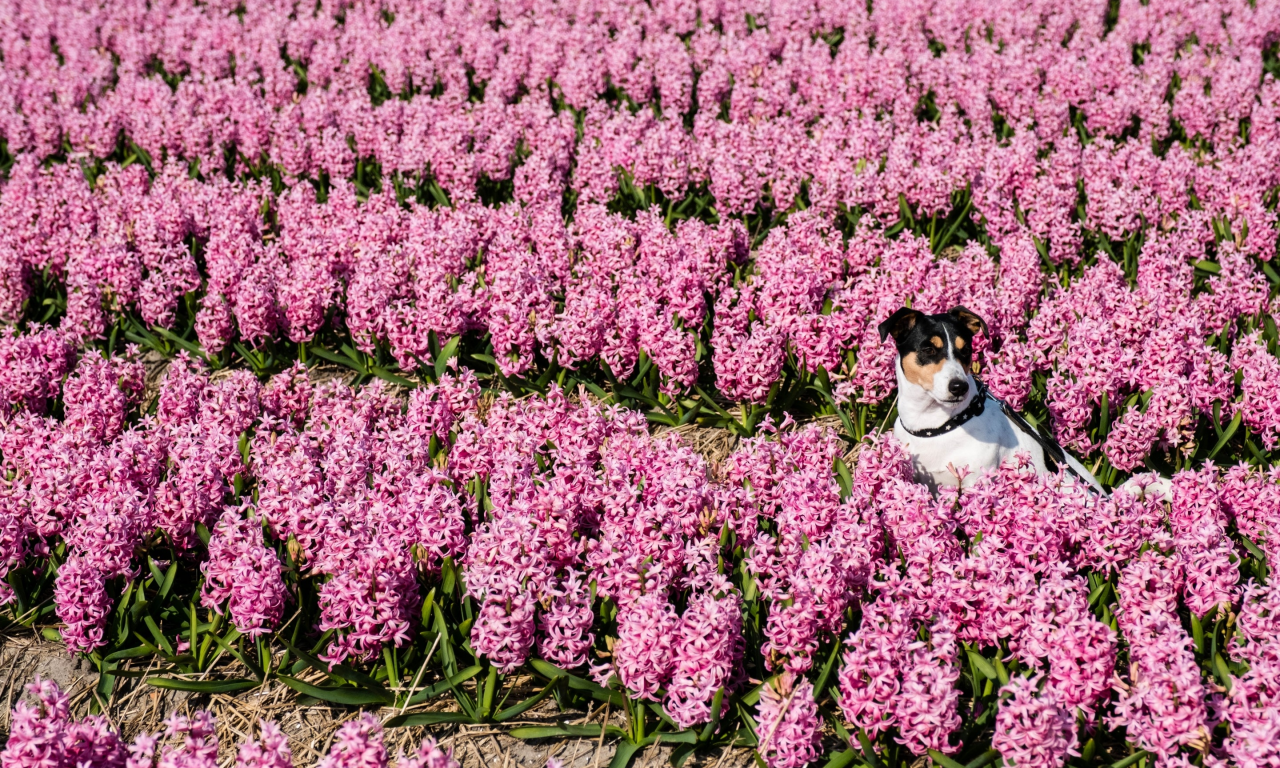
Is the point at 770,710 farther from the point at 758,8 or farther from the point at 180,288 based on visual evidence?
the point at 758,8

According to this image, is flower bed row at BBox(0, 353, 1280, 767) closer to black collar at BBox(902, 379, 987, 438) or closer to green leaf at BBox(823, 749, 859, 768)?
green leaf at BBox(823, 749, 859, 768)

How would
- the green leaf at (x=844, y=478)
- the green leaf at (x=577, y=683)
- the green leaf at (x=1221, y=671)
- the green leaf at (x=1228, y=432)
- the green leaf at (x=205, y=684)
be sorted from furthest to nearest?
the green leaf at (x=1228, y=432), the green leaf at (x=844, y=478), the green leaf at (x=205, y=684), the green leaf at (x=577, y=683), the green leaf at (x=1221, y=671)

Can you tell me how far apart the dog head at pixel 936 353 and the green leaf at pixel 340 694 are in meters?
3.08

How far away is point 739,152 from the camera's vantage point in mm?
9281

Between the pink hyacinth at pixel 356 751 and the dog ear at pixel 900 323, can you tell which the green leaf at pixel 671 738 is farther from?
the dog ear at pixel 900 323

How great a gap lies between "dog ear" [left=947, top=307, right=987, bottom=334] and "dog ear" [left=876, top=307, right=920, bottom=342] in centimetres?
20

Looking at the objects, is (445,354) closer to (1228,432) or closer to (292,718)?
(292,718)

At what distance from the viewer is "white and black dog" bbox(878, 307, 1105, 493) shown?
16.7ft

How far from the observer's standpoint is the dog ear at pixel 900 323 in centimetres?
530

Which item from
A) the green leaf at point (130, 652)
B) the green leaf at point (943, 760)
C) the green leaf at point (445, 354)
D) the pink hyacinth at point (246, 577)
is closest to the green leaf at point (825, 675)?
the green leaf at point (943, 760)

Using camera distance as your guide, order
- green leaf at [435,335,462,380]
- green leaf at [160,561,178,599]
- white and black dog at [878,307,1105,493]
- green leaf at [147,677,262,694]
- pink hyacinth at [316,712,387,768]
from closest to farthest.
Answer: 1. pink hyacinth at [316,712,387,768]
2. green leaf at [147,677,262,694]
3. green leaf at [160,561,178,599]
4. white and black dog at [878,307,1105,493]
5. green leaf at [435,335,462,380]

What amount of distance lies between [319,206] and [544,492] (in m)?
4.76

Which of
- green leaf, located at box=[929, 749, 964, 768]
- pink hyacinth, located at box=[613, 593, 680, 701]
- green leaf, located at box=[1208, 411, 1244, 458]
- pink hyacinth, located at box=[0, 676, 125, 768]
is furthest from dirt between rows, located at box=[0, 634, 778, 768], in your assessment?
green leaf, located at box=[1208, 411, 1244, 458]

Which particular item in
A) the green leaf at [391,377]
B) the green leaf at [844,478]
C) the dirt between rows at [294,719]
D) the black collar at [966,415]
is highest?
the black collar at [966,415]
